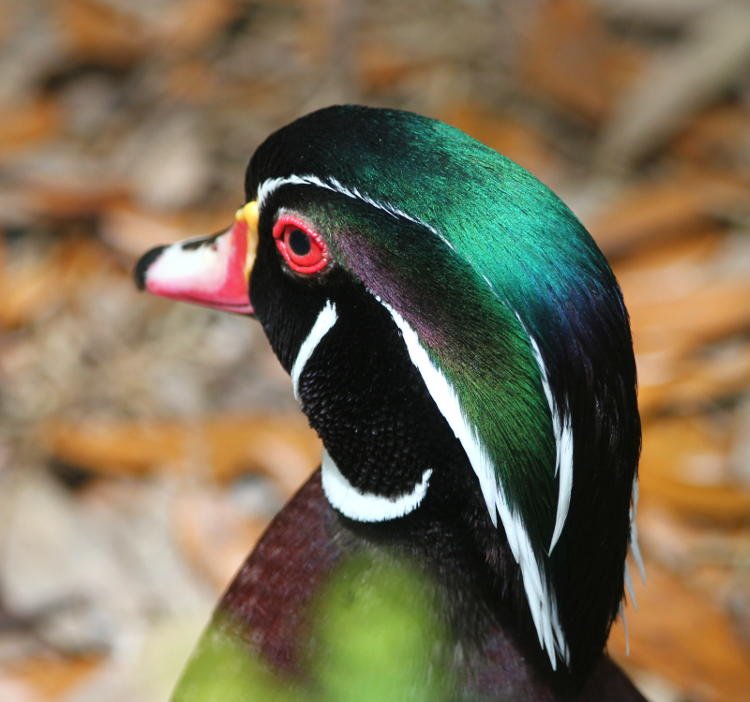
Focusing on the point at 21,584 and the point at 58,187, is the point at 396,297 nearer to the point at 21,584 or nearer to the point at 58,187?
the point at 21,584

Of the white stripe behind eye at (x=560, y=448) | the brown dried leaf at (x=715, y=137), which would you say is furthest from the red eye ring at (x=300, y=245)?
the brown dried leaf at (x=715, y=137)

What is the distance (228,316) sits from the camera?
Result: 8.39 ft

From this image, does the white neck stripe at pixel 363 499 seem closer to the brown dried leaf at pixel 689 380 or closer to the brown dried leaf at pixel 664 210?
the brown dried leaf at pixel 689 380

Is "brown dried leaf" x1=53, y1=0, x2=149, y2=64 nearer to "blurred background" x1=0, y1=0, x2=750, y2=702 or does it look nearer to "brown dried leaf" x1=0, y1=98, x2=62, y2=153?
"blurred background" x1=0, y1=0, x2=750, y2=702

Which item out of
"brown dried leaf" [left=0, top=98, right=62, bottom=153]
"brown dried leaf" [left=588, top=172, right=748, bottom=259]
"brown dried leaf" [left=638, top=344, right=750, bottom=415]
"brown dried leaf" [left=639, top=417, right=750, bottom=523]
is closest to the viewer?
"brown dried leaf" [left=639, top=417, right=750, bottom=523]

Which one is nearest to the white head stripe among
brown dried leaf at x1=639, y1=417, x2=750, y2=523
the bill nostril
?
the bill nostril

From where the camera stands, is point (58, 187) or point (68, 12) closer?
point (58, 187)

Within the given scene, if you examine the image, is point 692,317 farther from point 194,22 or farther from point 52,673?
point 194,22

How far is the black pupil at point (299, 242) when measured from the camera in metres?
1.13

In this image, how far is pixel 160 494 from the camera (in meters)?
2.17

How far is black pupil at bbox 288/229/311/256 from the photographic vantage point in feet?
3.70

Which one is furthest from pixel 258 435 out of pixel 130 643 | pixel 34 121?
pixel 34 121

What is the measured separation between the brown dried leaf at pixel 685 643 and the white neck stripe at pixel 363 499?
839 mm

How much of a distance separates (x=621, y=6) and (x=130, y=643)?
7.39 feet
